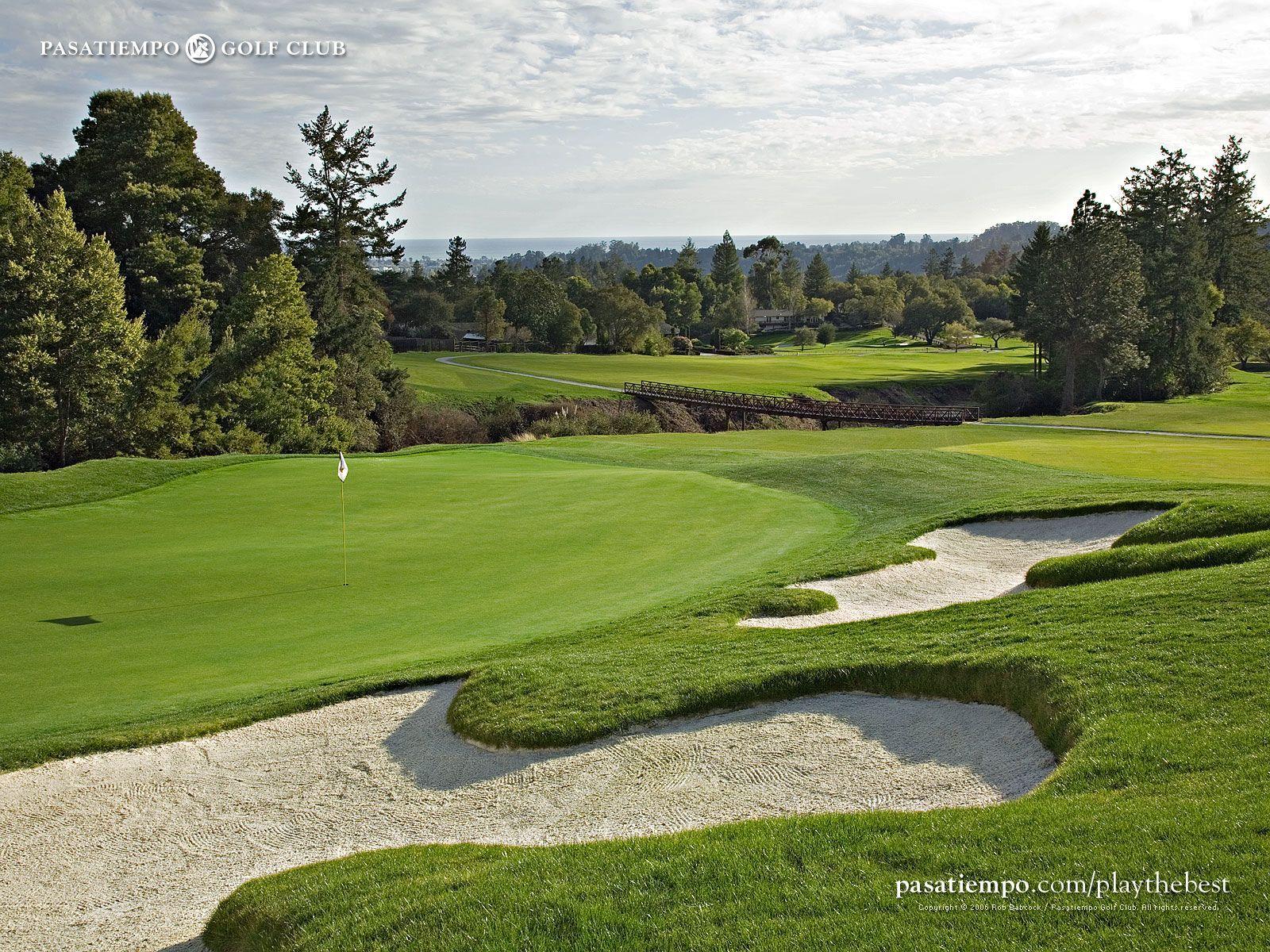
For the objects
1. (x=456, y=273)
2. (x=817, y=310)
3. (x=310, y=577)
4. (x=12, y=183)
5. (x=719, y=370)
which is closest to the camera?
(x=310, y=577)

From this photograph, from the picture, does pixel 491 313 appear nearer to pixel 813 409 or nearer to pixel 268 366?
pixel 813 409

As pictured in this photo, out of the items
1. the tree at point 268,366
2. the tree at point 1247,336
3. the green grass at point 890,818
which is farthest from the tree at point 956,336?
the green grass at point 890,818

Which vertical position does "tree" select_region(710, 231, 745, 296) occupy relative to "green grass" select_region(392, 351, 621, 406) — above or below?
above

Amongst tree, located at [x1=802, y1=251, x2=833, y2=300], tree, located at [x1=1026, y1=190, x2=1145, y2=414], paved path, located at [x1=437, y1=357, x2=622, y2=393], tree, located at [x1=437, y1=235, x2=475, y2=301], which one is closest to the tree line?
paved path, located at [x1=437, y1=357, x2=622, y2=393]

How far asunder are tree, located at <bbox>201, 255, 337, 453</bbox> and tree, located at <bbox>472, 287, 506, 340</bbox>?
6614cm

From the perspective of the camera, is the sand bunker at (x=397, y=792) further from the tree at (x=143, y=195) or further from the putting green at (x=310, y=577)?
the tree at (x=143, y=195)

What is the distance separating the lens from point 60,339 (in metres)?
42.8

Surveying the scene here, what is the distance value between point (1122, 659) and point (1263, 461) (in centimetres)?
2578

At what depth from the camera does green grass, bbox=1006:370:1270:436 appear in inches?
1966

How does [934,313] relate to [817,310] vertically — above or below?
below

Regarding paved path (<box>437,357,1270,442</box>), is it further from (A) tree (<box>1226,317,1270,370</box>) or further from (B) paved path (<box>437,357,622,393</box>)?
(A) tree (<box>1226,317,1270,370</box>)

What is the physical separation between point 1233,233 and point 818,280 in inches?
3596

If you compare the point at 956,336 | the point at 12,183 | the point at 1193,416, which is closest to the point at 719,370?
the point at 1193,416

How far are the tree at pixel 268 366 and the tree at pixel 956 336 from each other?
96001 millimetres
